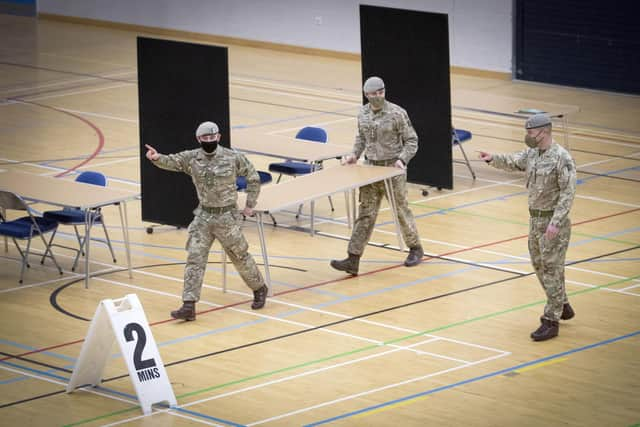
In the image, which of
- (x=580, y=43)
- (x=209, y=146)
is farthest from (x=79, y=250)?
(x=580, y=43)

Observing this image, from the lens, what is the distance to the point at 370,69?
666 inches

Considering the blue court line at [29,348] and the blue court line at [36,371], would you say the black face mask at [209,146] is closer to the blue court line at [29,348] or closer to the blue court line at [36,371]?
the blue court line at [29,348]

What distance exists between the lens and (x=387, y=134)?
13.7 metres

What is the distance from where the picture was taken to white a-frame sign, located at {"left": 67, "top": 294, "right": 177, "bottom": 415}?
9953 mm

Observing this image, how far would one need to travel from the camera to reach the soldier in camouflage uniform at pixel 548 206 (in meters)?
11.0

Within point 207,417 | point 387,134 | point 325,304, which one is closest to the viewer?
point 207,417

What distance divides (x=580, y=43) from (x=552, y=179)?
13.7 metres

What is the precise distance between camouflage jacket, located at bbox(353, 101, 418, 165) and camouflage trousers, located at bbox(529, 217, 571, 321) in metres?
2.57

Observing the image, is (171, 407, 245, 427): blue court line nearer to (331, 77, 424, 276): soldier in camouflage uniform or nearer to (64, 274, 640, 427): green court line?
(64, 274, 640, 427): green court line

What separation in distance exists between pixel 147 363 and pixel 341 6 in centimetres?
1860

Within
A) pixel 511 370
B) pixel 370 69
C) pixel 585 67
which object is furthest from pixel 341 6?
pixel 511 370

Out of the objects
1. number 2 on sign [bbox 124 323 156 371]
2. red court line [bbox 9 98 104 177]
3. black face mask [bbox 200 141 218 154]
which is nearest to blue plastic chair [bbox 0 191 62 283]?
black face mask [bbox 200 141 218 154]

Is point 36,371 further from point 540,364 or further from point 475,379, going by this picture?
point 540,364

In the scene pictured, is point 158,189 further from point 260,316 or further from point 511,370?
point 511,370
